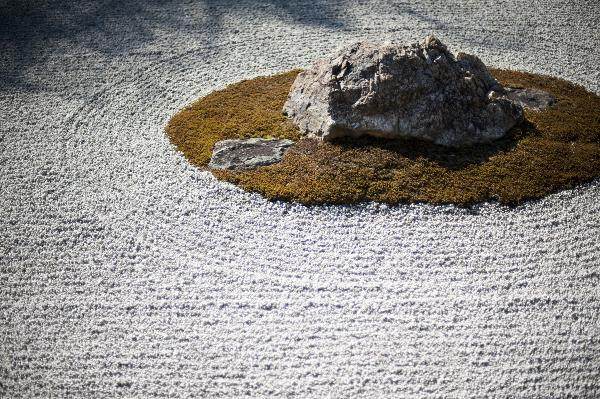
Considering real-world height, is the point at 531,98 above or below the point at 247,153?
above

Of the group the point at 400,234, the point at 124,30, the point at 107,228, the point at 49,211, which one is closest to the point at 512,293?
the point at 400,234

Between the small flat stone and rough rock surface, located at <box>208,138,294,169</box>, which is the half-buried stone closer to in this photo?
rough rock surface, located at <box>208,138,294,169</box>

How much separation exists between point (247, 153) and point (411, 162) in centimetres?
238

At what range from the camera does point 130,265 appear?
6.20m

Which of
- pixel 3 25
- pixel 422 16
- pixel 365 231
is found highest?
pixel 422 16

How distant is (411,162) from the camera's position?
744 cm

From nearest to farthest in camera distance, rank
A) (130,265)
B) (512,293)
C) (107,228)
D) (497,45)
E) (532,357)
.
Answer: (532,357), (512,293), (130,265), (107,228), (497,45)

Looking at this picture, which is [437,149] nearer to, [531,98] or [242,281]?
[531,98]

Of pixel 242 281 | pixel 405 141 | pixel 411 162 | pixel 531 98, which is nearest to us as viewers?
pixel 242 281

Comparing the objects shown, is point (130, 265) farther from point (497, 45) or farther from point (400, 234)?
point (497, 45)

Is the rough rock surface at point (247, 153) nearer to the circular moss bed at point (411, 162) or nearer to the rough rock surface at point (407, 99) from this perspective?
the circular moss bed at point (411, 162)

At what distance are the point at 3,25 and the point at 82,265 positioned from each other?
796 centimetres

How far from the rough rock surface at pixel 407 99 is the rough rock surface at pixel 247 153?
628 mm

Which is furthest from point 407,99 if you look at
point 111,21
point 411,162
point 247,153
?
point 111,21
